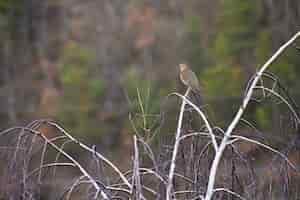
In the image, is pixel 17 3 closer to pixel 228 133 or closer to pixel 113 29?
pixel 113 29

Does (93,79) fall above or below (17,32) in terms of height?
below

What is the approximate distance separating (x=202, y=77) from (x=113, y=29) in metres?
1.97

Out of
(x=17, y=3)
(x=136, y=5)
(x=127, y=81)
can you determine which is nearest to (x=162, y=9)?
(x=136, y=5)

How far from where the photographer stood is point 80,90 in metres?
8.52

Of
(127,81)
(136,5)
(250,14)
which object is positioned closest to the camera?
(250,14)

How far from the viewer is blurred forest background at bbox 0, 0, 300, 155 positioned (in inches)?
305

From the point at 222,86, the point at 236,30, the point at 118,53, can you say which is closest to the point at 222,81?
the point at 222,86

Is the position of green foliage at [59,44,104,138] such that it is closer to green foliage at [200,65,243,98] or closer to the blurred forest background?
the blurred forest background

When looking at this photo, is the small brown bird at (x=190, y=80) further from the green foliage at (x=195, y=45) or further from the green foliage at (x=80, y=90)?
the green foliage at (x=195, y=45)

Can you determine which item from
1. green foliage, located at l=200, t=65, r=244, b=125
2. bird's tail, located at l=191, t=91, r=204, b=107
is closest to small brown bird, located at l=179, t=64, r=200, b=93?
bird's tail, located at l=191, t=91, r=204, b=107

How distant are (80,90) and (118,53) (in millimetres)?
995

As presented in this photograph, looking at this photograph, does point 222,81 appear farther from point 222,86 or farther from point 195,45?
point 195,45

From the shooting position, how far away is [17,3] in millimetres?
9375

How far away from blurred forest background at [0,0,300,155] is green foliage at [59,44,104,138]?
0.05 ft
